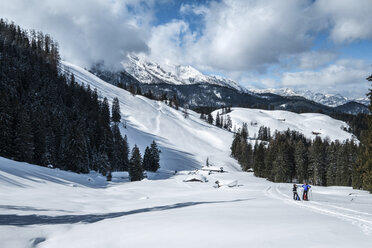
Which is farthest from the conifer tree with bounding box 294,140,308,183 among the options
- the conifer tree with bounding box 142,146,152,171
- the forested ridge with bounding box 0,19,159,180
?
the conifer tree with bounding box 142,146,152,171

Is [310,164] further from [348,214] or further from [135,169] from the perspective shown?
[348,214]

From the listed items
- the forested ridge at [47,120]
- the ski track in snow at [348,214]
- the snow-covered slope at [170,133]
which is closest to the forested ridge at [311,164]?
the snow-covered slope at [170,133]

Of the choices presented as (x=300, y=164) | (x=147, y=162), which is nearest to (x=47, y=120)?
(x=147, y=162)

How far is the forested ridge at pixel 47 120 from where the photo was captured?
48875 mm

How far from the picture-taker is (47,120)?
6738 centimetres

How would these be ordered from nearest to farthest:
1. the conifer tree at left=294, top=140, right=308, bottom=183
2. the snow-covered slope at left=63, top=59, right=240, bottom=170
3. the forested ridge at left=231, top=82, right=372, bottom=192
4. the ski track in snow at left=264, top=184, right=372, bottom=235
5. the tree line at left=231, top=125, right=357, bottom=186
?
the ski track in snow at left=264, top=184, right=372, bottom=235, the forested ridge at left=231, top=82, right=372, bottom=192, the tree line at left=231, top=125, right=357, bottom=186, the conifer tree at left=294, top=140, right=308, bottom=183, the snow-covered slope at left=63, top=59, right=240, bottom=170

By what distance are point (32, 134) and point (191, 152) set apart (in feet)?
286

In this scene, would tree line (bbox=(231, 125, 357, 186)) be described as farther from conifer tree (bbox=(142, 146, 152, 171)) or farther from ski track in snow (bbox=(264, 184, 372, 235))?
ski track in snow (bbox=(264, 184, 372, 235))

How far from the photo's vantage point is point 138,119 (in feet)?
509

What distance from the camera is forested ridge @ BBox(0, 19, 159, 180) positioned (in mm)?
48875

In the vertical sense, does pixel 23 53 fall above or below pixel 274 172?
above

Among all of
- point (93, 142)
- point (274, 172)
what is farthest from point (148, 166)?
point (274, 172)

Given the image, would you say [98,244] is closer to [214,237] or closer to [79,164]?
[214,237]

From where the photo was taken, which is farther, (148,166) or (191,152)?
(191,152)
